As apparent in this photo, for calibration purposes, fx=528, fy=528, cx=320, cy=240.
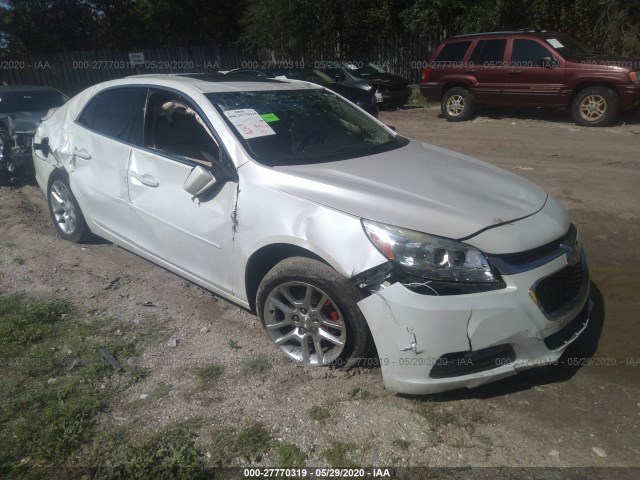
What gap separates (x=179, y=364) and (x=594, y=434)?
7.94ft

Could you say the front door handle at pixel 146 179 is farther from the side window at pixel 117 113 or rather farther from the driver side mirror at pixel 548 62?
the driver side mirror at pixel 548 62

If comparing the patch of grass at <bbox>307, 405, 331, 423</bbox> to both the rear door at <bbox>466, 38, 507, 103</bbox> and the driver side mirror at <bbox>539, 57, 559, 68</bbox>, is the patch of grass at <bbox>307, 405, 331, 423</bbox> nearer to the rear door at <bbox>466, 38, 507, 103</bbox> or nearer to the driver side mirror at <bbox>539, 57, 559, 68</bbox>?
the driver side mirror at <bbox>539, 57, 559, 68</bbox>

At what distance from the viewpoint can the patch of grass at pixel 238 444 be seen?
2604 mm

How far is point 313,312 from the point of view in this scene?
3.13m

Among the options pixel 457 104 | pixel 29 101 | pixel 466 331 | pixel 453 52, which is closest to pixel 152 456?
pixel 466 331

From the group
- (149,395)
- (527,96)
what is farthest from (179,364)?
(527,96)

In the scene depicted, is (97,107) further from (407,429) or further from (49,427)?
(407,429)

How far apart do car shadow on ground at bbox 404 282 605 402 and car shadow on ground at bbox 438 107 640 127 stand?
9603 mm

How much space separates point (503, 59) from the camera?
1192 centimetres

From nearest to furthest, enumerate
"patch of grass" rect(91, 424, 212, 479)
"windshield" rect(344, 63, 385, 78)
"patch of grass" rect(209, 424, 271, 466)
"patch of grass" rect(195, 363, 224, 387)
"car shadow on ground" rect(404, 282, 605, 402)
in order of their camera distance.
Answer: "patch of grass" rect(91, 424, 212, 479) → "patch of grass" rect(209, 424, 271, 466) → "car shadow on ground" rect(404, 282, 605, 402) → "patch of grass" rect(195, 363, 224, 387) → "windshield" rect(344, 63, 385, 78)

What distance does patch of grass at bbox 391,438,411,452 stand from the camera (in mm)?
2641

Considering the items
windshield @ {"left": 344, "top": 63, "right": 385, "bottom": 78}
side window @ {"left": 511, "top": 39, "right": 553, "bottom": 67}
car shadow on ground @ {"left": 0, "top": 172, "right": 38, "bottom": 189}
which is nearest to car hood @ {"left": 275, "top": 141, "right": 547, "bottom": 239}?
car shadow on ground @ {"left": 0, "top": 172, "right": 38, "bottom": 189}

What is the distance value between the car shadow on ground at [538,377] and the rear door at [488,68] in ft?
31.9

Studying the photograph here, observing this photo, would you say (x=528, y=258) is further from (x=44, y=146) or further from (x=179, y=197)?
(x=44, y=146)
